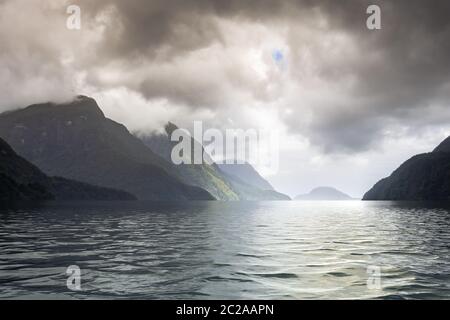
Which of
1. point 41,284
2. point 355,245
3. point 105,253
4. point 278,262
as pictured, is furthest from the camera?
point 355,245

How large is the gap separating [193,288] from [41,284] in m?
7.97

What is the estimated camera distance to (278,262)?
27516 millimetres

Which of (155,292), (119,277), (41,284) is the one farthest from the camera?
(119,277)

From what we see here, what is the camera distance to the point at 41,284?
1939 cm

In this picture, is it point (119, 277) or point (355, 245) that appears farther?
point (355, 245)

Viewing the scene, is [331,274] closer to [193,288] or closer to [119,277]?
[193,288]

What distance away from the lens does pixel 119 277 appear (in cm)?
2139

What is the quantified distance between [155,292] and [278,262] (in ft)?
39.6

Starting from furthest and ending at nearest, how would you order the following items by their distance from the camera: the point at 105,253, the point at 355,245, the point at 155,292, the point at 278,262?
1. the point at 355,245
2. the point at 105,253
3. the point at 278,262
4. the point at 155,292
